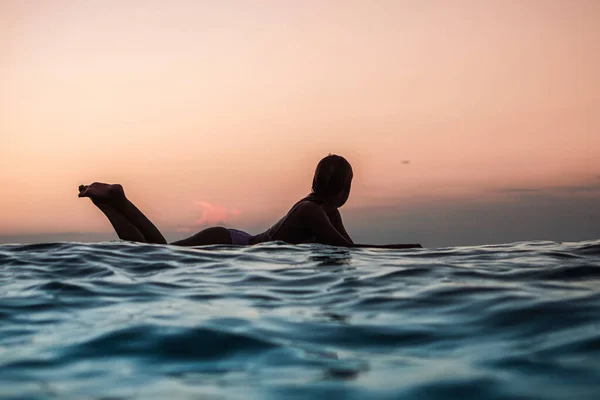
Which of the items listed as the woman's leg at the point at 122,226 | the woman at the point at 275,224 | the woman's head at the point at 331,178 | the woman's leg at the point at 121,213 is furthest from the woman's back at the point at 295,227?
the woman's leg at the point at 122,226

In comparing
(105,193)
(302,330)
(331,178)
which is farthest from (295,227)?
(302,330)

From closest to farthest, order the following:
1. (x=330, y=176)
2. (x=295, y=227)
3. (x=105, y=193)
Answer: (x=295, y=227) < (x=330, y=176) < (x=105, y=193)

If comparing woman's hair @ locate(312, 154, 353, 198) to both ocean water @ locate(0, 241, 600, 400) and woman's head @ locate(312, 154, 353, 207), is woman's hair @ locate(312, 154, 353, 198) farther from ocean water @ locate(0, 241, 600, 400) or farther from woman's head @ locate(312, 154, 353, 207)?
ocean water @ locate(0, 241, 600, 400)

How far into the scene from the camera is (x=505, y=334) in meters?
2.99

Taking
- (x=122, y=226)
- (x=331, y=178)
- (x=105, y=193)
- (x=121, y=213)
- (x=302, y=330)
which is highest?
(x=331, y=178)

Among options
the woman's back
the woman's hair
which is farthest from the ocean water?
the woman's hair

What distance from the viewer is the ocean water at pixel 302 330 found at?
230cm

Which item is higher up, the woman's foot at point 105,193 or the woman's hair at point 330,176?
the woman's hair at point 330,176

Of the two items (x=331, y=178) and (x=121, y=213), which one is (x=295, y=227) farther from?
(x=121, y=213)

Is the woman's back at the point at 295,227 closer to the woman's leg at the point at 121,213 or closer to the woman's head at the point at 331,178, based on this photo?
the woman's head at the point at 331,178

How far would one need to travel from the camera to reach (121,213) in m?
7.96

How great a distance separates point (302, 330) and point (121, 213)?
532 cm

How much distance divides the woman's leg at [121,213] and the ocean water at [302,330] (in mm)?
2166

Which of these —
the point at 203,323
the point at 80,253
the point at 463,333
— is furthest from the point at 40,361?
the point at 80,253
